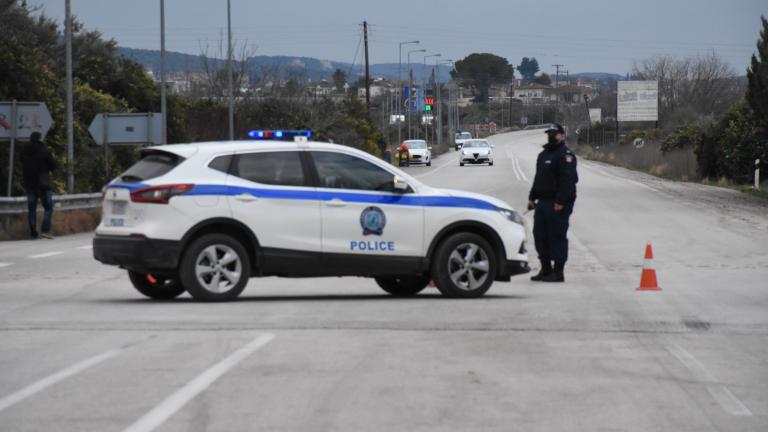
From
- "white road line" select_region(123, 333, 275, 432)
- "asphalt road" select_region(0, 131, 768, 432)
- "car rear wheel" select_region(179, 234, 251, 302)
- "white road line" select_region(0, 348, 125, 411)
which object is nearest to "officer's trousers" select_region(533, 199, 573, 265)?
"asphalt road" select_region(0, 131, 768, 432)

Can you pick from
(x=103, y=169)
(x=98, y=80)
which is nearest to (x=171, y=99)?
(x=98, y=80)

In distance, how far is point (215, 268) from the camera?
13.2m

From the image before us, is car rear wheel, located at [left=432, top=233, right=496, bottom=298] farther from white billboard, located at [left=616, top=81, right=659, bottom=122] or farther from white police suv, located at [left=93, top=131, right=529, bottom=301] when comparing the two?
white billboard, located at [left=616, top=81, right=659, bottom=122]

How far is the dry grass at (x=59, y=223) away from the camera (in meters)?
25.2

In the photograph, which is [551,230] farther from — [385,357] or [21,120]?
[21,120]

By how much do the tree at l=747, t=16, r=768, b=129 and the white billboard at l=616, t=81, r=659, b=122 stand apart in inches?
2453

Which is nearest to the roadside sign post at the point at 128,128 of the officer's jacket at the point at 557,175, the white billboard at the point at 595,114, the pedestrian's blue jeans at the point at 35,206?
the pedestrian's blue jeans at the point at 35,206

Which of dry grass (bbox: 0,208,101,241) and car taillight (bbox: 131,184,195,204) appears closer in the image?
car taillight (bbox: 131,184,195,204)

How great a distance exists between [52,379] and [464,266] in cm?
601

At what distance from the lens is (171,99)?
5250 centimetres

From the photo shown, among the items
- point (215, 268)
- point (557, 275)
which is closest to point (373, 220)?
point (215, 268)

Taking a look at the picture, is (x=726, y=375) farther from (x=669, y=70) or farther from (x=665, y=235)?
(x=669, y=70)

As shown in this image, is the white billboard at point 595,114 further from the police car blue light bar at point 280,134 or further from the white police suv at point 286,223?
the white police suv at point 286,223

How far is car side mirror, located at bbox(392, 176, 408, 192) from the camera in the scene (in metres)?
13.6
